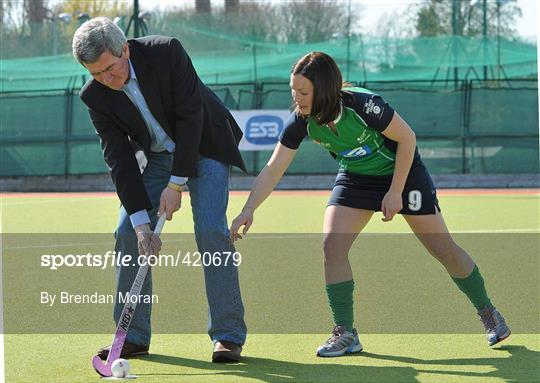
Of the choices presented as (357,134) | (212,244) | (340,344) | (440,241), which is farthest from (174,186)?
(440,241)

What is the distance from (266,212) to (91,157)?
9187 millimetres

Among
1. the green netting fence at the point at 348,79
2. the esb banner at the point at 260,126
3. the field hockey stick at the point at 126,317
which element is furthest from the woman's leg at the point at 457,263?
the esb banner at the point at 260,126

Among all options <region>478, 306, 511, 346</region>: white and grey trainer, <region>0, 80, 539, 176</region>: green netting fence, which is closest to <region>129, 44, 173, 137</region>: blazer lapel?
<region>478, 306, 511, 346</region>: white and grey trainer

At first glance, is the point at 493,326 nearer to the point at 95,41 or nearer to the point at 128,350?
the point at 128,350

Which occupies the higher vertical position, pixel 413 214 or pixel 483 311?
pixel 413 214

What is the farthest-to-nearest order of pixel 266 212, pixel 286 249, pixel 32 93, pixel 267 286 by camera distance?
pixel 32 93 < pixel 266 212 < pixel 286 249 < pixel 267 286

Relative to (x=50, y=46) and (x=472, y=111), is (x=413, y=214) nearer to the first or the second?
(x=472, y=111)

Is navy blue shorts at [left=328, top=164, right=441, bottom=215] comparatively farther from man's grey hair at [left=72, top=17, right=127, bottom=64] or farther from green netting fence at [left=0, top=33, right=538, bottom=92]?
green netting fence at [left=0, top=33, right=538, bottom=92]

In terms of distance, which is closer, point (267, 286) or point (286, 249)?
point (267, 286)

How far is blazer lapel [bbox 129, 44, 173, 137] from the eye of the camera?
17.6 ft


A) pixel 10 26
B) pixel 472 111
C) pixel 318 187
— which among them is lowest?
pixel 318 187

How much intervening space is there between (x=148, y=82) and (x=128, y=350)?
135cm

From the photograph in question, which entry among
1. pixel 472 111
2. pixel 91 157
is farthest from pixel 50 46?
pixel 472 111

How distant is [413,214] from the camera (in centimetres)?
582
